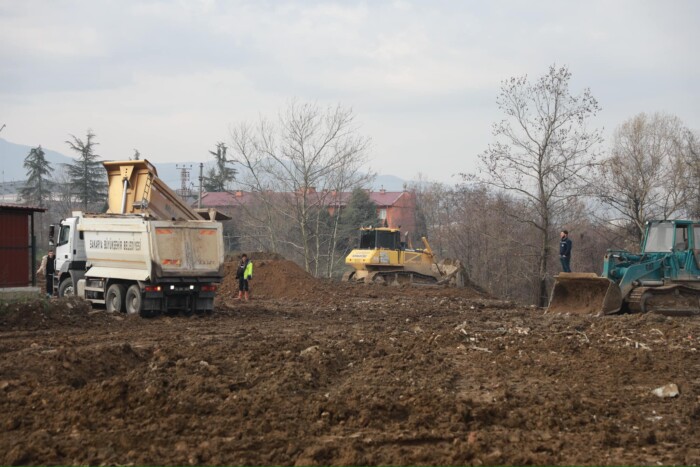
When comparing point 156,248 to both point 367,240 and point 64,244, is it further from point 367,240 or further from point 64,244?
point 367,240

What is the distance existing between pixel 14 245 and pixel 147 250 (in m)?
5.08

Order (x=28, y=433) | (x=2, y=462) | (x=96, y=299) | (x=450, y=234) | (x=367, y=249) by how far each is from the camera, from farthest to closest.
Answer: (x=450, y=234) < (x=367, y=249) < (x=96, y=299) < (x=28, y=433) < (x=2, y=462)

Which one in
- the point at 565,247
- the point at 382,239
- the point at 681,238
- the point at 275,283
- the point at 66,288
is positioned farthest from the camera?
the point at 382,239

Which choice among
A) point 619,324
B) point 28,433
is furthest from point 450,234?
point 28,433

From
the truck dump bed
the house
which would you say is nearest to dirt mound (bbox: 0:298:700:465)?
the truck dump bed

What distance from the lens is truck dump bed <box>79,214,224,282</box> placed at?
19031mm

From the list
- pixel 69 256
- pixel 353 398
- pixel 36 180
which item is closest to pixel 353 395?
pixel 353 398

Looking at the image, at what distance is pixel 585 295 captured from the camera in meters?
21.2

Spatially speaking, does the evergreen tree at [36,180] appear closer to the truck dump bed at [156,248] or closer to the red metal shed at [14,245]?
the red metal shed at [14,245]

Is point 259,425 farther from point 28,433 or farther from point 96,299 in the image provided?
point 96,299

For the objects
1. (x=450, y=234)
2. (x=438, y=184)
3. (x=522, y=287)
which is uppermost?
(x=438, y=184)

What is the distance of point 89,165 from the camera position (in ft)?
213

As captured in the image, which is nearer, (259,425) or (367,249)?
(259,425)

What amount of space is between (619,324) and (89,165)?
5571 cm
